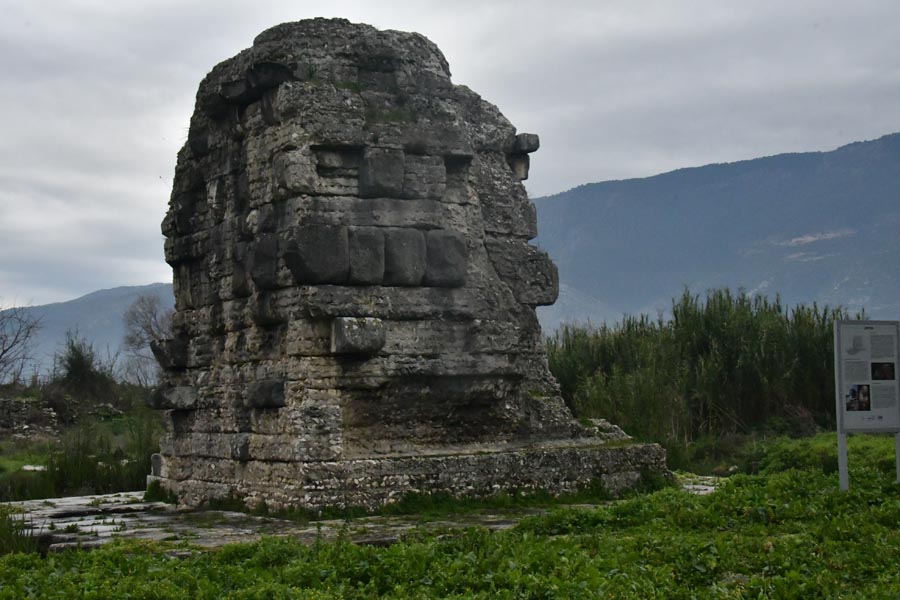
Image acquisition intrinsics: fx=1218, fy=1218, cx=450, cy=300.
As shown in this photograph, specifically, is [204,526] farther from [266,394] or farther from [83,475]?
[83,475]

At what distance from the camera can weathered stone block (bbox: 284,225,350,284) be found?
11.3 meters

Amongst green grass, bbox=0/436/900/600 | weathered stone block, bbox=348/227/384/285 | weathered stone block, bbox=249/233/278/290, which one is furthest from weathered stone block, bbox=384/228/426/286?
green grass, bbox=0/436/900/600

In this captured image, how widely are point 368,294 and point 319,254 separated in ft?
2.09

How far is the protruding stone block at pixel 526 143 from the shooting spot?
1376 centimetres

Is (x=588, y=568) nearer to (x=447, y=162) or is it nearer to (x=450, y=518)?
(x=450, y=518)

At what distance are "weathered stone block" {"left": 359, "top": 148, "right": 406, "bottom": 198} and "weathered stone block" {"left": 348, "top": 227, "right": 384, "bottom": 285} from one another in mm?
438

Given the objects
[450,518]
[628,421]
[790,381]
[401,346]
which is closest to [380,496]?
[450,518]

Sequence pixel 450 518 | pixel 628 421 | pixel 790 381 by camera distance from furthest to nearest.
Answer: pixel 790 381
pixel 628 421
pixel 450 518

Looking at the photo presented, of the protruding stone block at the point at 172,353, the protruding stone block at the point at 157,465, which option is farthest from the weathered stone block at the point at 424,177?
the protruding stone block at the point at 157,465

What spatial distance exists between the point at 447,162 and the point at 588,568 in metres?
5.85

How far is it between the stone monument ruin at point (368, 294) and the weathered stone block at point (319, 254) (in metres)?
0.02

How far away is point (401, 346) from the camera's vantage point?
1170cm

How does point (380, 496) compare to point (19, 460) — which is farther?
point (19, 460)

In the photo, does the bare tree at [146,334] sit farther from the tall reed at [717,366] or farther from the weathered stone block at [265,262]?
the weathered stone block at [265,262]
